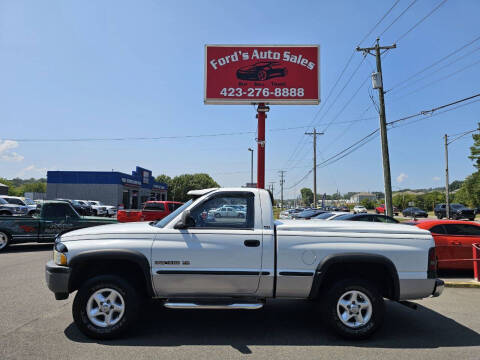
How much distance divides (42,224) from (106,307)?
8.73 m

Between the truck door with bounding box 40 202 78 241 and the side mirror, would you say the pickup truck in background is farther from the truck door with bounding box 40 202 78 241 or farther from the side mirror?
the side mirror

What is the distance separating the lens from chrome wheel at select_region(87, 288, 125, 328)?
4234 millimetres

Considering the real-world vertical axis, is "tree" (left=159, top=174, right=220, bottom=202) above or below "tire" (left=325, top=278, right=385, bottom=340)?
above

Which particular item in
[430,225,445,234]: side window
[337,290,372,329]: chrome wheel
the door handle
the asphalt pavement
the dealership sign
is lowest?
the asphalt pavement

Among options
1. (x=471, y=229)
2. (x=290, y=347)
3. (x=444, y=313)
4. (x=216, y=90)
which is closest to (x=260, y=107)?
(x=216, y=90)

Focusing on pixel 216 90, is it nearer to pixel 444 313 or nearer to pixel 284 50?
pixel 284 50

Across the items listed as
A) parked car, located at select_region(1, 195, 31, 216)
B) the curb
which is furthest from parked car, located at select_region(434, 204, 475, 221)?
parked car, located at select_region(1, 195, 31, 216)

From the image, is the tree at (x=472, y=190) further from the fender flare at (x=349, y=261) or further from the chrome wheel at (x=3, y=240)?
the chrome wheel at (x=3, y=240)

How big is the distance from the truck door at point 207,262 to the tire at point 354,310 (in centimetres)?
99

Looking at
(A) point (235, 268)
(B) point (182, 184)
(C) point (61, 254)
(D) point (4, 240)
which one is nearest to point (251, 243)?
(A) point (235, 268)

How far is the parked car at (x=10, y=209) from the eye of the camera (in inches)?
957

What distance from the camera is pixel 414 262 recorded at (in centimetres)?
436

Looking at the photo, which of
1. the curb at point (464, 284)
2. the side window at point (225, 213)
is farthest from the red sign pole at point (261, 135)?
the side window at point (225, 213)

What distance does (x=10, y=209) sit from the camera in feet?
80.7
